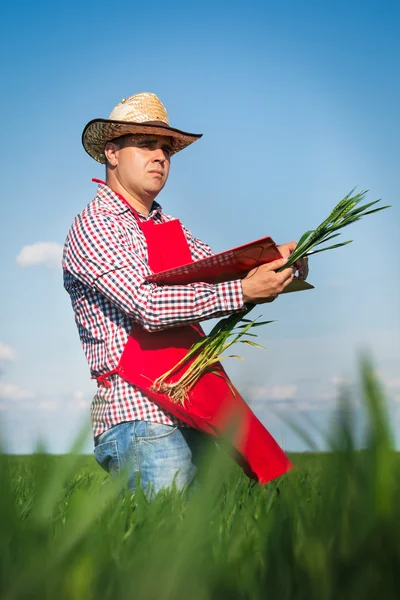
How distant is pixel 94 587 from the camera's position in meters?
0.80

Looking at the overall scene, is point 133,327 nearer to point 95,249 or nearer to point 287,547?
point 95,249

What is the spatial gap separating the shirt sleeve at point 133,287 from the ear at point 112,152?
0.48 metres

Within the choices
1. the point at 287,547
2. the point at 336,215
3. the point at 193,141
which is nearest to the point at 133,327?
the point at 336,215

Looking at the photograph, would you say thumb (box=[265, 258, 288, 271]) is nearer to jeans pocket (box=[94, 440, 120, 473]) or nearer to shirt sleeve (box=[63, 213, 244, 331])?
shirt sleeve (box=[63, 213, 244, 331])

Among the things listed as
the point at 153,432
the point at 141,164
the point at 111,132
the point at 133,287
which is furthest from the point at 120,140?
the point at 153,432

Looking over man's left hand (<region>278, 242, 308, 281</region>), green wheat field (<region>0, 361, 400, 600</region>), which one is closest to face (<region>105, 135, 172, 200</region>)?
man's left hand (<region>278, 242, 308, 281</region>)

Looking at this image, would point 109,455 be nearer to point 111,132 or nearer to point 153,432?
point 153,432

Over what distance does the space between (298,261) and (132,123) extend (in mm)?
977

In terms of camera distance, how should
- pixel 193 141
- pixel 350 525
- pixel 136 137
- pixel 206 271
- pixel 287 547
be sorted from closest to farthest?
pixel 350 525 → pixel 287 547 → pixel 206 271 → pixel 136 137 → pixel 193 141

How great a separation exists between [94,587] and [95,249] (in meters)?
2.20

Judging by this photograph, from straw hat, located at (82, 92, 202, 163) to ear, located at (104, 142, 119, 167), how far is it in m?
0.03

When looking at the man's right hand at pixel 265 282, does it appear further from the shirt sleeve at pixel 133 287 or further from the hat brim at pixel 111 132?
the hat brim at pixel 111 132

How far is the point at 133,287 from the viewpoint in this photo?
2.78 meters

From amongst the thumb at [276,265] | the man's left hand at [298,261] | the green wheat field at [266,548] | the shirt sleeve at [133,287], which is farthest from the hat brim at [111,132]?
the green wheat field at [266,548]
